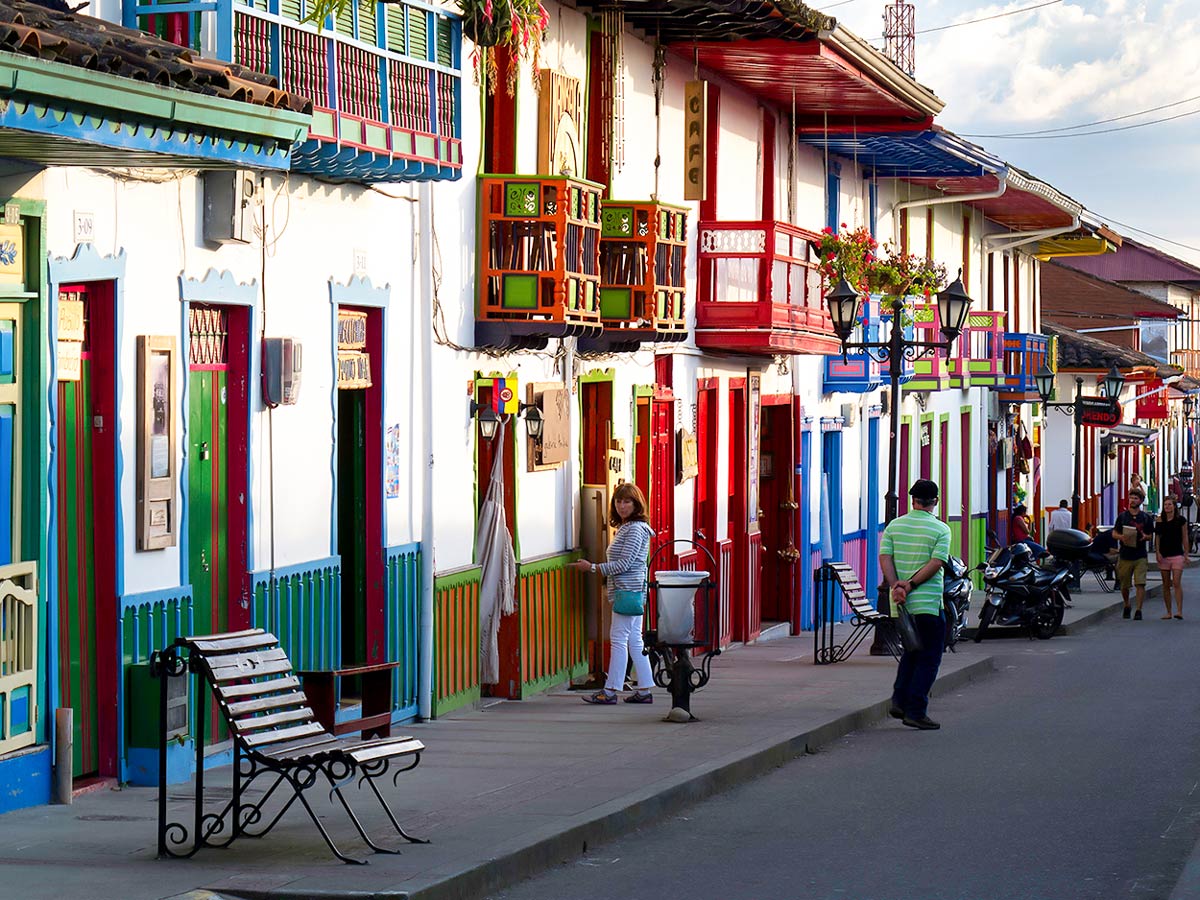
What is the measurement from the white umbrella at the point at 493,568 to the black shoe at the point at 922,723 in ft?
10.1

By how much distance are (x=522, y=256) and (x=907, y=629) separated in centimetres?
392

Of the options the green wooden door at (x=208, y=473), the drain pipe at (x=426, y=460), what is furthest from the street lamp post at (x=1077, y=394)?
the green wooden door at (x=208, y=473)

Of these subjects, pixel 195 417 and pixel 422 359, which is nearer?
pixel 195 417

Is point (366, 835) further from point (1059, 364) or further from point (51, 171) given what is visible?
point (1059, 364)

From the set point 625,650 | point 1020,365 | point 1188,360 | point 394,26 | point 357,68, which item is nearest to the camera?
point 357,68

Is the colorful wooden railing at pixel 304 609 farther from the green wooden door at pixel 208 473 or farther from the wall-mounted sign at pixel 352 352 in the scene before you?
the wall-mounted sign at pixel 352 352

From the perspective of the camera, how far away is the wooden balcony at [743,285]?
69.6 ft

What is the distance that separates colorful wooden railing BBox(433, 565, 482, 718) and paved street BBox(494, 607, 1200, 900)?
9.04 ft

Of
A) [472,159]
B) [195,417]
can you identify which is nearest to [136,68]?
[195,417]

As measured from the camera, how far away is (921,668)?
15562 millimetres

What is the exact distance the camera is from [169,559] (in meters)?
11.4

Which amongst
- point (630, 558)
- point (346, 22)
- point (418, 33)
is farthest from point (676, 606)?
point (346, 22)

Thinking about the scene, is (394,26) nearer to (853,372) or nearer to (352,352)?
(352,352)

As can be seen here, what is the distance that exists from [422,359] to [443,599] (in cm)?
174
